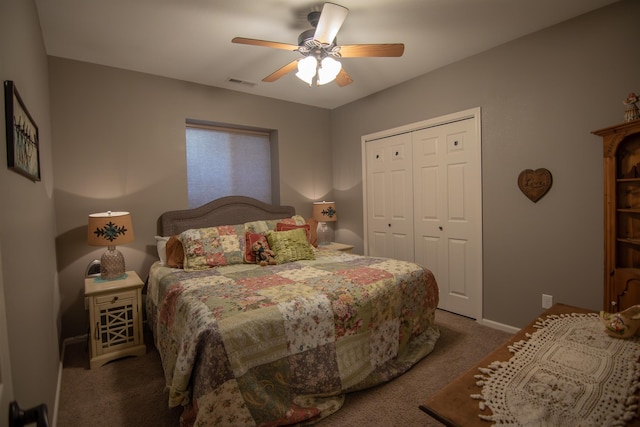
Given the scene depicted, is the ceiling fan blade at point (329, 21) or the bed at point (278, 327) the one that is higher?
the ceiling fan blade at point (329, 21)

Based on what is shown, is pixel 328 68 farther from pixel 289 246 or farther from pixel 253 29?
pixel 289 246

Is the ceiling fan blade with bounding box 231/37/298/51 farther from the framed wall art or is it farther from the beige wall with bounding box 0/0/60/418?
the framed wall art

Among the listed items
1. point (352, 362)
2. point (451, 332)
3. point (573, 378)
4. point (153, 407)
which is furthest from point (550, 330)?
point (153, 407)

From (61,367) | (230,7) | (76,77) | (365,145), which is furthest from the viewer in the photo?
(365,145)

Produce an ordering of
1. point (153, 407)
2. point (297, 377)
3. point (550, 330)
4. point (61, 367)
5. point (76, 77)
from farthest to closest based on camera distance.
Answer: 1. point (76, 77)
2. point (61, 367)
3. point (153, 407)
4. point (297, 377)
5. point (550, 330)

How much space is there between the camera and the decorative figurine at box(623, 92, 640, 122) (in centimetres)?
203

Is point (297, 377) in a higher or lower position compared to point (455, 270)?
lower

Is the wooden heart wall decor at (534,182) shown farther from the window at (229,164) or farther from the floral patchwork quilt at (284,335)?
the window at (229,164)

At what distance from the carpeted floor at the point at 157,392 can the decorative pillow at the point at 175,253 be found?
75 cm

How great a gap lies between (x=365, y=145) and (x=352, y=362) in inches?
113

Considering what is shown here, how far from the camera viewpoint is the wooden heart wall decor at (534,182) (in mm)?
2617

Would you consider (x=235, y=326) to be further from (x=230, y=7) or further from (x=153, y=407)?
(x=230, y=7)

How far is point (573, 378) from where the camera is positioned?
1.13 meters

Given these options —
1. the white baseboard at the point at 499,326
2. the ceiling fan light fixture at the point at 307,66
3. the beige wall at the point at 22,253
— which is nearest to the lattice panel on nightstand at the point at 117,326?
the beige wall at the point at 22,253
